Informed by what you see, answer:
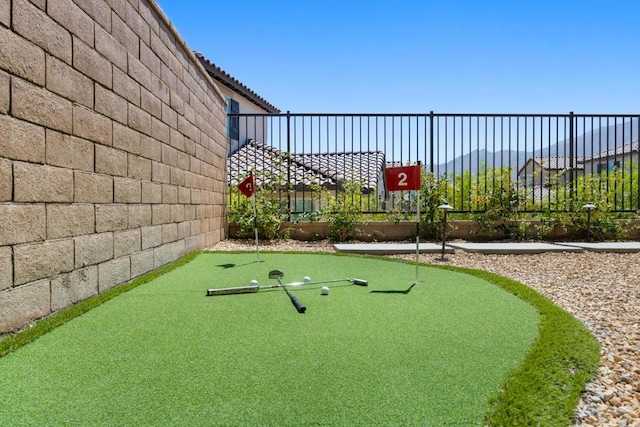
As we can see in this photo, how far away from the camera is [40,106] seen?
8.81ft

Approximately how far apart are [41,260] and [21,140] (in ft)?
2.58

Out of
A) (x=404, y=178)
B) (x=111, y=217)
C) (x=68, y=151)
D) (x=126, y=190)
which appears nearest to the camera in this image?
A: (x=68, y=151)

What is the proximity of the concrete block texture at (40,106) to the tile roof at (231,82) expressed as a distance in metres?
8.63

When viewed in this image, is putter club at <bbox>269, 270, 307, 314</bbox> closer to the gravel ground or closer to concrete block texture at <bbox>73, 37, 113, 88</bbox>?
the gravel ground

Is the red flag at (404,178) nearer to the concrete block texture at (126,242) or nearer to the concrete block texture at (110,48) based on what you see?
the concrete block texture at (126,242)

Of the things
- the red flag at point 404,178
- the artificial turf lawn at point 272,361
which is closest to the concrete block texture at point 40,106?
the artificial turf lawn at point 272,361

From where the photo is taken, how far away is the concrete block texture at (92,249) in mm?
3143

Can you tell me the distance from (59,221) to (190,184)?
125 inches

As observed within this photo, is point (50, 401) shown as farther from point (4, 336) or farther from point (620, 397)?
point (620, 397)

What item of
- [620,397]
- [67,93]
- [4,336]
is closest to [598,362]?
[620,397]

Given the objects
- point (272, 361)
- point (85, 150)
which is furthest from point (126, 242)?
point (272, 361)

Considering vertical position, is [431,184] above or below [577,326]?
above

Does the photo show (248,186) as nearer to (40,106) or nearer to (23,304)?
(40,106)

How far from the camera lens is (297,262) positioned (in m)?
5.70
